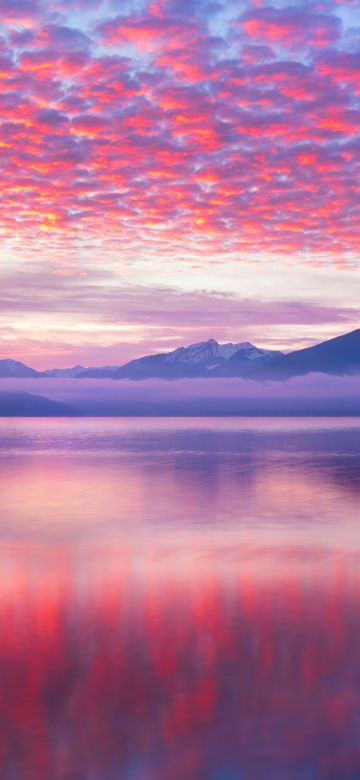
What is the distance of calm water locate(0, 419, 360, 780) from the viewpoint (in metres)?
9.52

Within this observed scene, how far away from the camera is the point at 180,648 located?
45.4 feet

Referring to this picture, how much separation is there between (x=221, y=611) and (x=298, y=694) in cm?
517

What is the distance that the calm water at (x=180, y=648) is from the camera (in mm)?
9523

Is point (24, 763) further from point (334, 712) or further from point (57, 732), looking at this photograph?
point (334, 712)

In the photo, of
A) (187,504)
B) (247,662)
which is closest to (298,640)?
(247,662)

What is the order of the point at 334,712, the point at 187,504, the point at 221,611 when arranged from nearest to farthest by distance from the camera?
the point at 334,712 → the point at 221,611 → the point at 187,504

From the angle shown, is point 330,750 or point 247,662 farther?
point 247,662

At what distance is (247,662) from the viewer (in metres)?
12.9

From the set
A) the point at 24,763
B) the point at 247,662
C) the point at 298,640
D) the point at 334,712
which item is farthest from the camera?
the point at 298,640

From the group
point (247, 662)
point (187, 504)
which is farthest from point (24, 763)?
point (187, 504)

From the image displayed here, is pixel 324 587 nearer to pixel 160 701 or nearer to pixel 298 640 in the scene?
pixel 298 640

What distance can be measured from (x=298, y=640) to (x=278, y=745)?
15.3 ft

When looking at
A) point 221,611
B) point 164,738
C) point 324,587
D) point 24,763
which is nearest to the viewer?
point 24,763

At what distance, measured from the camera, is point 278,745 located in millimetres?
9703
